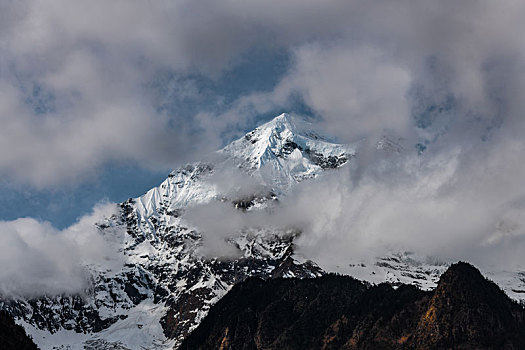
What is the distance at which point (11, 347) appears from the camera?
163875 millimetres

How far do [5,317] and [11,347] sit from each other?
3526cm

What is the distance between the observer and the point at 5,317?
196125mm

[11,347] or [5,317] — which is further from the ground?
[5,317]

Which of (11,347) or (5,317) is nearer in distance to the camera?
(11,347)
